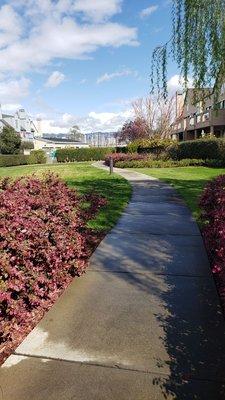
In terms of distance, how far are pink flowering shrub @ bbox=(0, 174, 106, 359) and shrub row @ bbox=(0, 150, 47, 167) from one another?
1546 inches

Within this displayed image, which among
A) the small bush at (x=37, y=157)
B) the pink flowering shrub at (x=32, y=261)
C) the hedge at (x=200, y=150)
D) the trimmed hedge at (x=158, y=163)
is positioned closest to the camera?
the pink flowering shrub at (x=32, y=261)

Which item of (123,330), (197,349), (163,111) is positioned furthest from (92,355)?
(163,111)

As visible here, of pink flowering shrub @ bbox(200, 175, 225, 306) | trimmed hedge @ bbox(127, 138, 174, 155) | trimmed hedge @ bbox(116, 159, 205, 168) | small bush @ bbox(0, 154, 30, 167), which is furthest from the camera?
small bush @ bbox(0, 154, 30, 167)

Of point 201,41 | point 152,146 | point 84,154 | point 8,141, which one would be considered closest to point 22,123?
point 8,141

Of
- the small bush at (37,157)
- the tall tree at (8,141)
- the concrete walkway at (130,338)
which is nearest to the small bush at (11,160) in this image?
the small bush at (37,157)

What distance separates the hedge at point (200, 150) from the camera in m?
25.0

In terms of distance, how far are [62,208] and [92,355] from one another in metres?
2.86

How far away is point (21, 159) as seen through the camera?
45938 mm

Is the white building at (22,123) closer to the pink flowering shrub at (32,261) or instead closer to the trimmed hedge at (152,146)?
the trimmed hedge at (152,146)

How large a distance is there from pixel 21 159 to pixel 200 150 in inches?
1010

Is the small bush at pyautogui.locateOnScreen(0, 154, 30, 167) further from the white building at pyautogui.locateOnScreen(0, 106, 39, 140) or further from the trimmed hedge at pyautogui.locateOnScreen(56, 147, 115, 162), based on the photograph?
the white building at pyautogui.locateOnScreen(0, 106, 39, 140)

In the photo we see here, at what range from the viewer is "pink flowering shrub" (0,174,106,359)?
361cm

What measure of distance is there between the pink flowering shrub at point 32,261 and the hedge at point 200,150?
20459 millimetres

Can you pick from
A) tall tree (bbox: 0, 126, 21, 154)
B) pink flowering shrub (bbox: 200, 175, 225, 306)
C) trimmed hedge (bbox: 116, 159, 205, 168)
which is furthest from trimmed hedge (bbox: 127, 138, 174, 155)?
pink flowering shrub (bbox: 200, 175, 225, 306)
